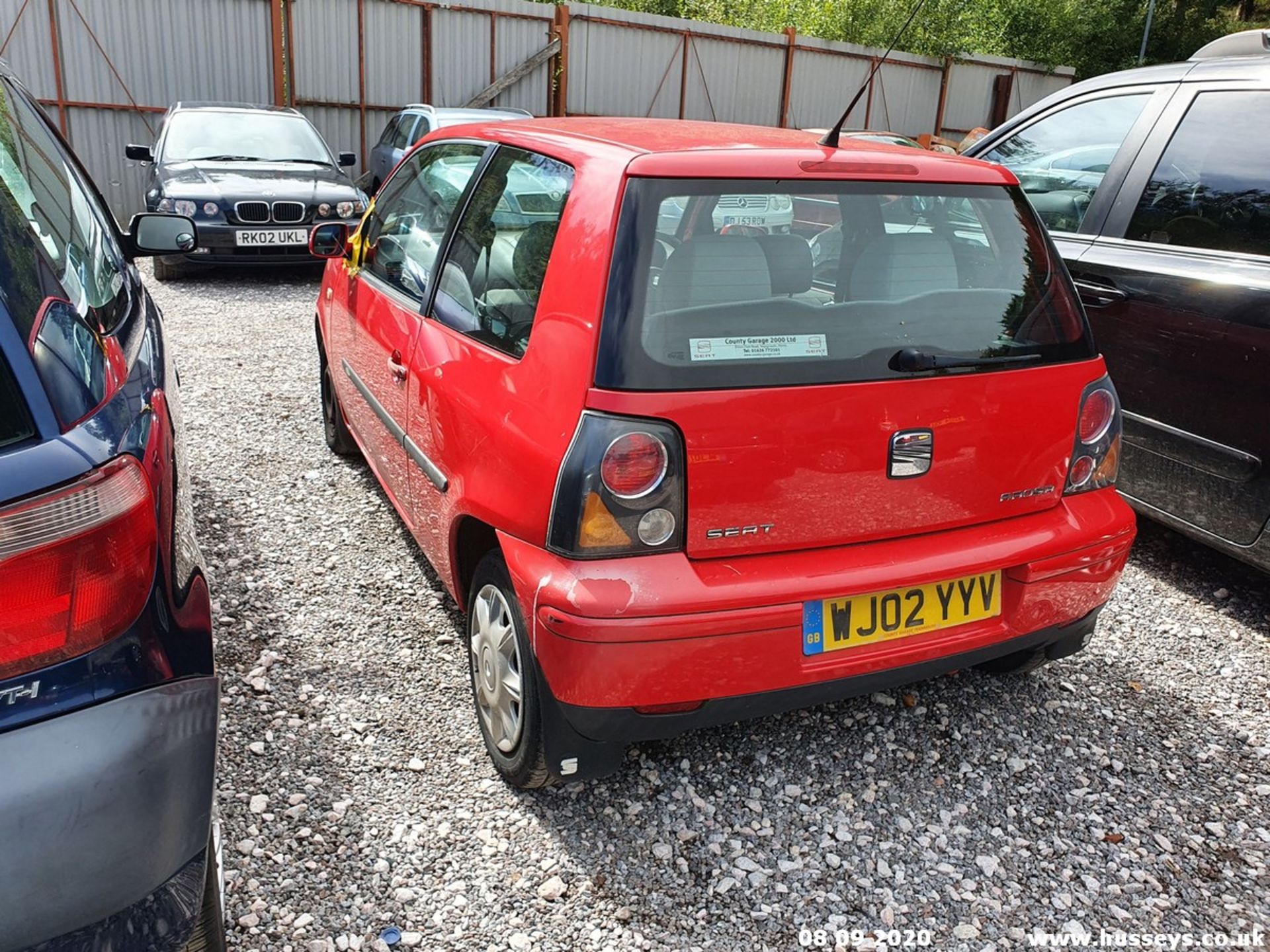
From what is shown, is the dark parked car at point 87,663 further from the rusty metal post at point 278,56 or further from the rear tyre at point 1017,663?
the rusty metal post at point 278,56

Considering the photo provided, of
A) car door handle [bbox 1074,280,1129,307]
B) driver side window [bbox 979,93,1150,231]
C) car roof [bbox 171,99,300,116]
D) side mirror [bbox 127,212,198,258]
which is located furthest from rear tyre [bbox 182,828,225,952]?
car roof [bbox 171,99,300,116]

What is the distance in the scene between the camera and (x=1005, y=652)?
2.58 meters

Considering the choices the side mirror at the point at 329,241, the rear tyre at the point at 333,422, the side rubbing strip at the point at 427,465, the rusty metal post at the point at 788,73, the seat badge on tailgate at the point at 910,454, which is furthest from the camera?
the rusty metal post at the point at 788,73

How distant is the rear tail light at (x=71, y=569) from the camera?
1316mm

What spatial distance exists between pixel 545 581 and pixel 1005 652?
126 cm

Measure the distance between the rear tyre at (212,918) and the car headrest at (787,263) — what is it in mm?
1629

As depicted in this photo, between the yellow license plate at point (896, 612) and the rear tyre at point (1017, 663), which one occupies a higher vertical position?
the yellow license plate at point (896, 612)

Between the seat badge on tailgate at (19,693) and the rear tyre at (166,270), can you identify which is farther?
the rear tyre at (166,270)

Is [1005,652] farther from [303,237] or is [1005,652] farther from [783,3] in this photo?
[783,3]

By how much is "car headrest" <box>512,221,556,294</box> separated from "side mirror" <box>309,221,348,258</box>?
1737mm

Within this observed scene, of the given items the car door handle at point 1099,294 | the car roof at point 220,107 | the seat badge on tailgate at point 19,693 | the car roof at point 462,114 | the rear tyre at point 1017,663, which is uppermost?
the car roof at point 462,114

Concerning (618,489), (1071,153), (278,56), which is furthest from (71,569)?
(278,56)

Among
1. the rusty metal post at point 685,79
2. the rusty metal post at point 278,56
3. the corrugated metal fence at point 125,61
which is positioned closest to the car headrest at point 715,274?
the corrugated metal fence at point 125,61

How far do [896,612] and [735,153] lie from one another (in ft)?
3.76
